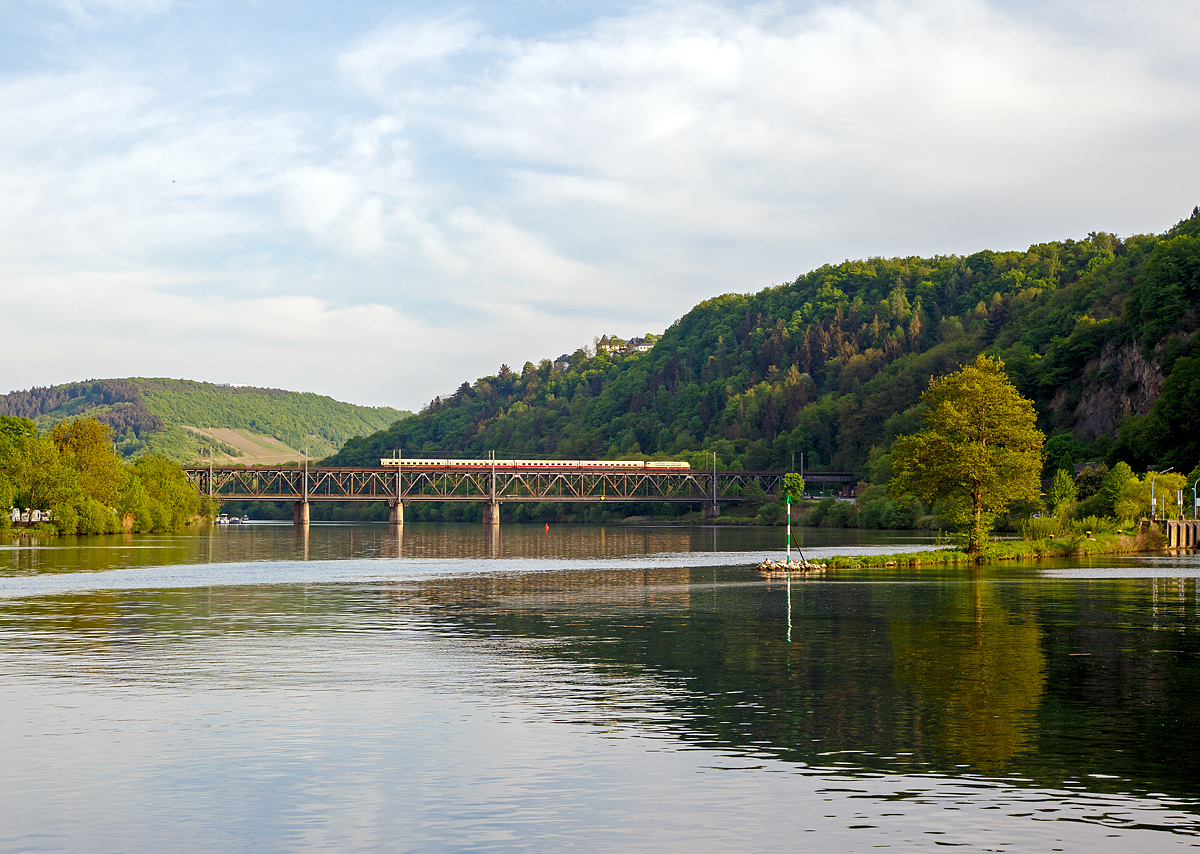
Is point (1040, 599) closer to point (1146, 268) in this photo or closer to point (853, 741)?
point (853, 741)

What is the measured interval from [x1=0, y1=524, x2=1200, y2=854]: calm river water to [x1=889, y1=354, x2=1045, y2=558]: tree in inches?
1145

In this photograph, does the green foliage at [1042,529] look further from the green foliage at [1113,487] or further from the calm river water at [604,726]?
the calm river water at [604,726]

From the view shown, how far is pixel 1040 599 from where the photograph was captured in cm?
5306

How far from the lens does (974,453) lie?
259 feet

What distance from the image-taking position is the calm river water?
55.4 feet

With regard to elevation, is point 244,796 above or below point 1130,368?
below

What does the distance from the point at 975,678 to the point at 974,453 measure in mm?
52010

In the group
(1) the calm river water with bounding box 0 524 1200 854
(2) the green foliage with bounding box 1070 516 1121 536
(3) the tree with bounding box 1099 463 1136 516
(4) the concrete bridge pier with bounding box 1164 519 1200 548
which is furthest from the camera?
(3) the tree with bounding box 1099 463 1136 516

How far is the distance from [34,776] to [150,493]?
15423cm

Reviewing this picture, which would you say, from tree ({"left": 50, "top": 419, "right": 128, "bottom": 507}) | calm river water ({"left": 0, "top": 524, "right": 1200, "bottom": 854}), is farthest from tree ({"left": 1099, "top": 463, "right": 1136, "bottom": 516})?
tree ({"left": 50, "top": 419, "right": 128, "bottom": 507})

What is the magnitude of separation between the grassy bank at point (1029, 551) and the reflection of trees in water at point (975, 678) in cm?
3097

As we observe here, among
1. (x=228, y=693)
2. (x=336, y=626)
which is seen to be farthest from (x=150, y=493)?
(x=228, y=693)

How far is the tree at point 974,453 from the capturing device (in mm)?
79875

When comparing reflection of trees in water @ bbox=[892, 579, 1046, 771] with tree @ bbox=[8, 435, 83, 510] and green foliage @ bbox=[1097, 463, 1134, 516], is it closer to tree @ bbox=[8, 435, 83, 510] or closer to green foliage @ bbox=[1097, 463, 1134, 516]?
green foliage @ bbox=[1097, 463, 1134, 516]
